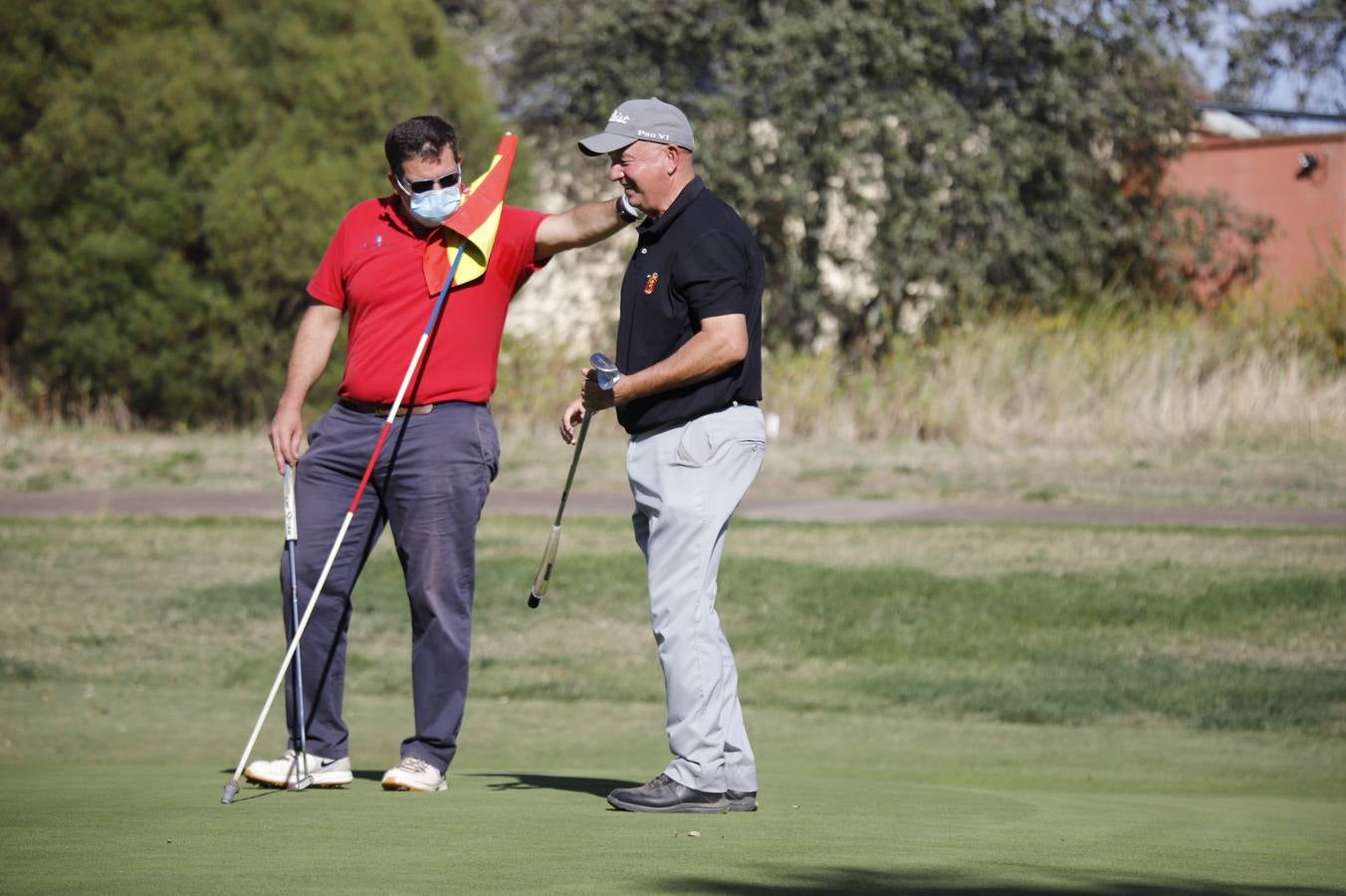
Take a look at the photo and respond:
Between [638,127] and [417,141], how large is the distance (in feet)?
2.91

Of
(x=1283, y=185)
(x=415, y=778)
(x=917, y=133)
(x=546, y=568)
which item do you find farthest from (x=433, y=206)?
(x=1283, y=185)

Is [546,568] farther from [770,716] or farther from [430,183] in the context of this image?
[770,716]

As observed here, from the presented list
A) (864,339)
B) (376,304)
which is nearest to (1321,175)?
(864,339)

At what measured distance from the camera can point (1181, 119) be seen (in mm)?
22984

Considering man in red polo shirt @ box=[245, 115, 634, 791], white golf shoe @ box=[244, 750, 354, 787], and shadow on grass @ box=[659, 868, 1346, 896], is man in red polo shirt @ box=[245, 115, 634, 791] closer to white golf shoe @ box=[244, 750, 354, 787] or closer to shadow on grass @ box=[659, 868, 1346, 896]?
white golf shoe @ box=[244, 750, 354, 787]

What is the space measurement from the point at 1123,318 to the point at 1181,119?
10.9 ft

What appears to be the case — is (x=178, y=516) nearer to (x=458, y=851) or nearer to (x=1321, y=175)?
(x=458, y=851)

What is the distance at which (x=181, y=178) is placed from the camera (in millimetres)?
19625

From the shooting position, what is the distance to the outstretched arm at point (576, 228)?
18.6 feet

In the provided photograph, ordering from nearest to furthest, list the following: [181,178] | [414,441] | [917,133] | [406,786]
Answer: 1. [406,786]
2. [414,441]
3. [181,178]
4. [917,133]

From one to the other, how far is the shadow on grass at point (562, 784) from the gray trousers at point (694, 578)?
548mm

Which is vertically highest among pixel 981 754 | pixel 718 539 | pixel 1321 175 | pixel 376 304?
pixel 1321 175

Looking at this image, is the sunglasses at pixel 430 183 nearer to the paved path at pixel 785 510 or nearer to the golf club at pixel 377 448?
the golf club at pixel 377 448

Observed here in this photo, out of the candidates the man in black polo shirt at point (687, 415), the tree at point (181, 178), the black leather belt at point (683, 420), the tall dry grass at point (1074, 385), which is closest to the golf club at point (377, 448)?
the man in black polo shirt at point (687, 415)
